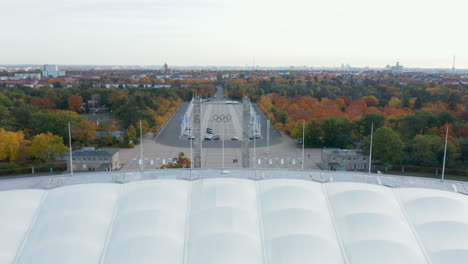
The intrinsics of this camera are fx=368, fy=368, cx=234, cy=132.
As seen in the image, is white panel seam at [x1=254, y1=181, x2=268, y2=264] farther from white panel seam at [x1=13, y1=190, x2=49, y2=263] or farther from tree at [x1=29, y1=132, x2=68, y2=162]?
tree at [x1=29, y1=132, x2=68, y2=162]

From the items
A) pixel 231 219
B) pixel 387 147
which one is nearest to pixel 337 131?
pixel 387 147

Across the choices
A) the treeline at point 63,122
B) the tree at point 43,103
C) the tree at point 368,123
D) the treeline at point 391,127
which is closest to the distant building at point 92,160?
the treeline at point 63,122

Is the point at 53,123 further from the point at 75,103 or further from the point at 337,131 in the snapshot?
the point at 337,131

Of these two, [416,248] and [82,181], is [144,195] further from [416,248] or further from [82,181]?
[416,248]

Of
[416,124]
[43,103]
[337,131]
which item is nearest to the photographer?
[416,124]

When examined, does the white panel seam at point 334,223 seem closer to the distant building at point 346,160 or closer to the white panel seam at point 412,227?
the white panel seam at point 412,227

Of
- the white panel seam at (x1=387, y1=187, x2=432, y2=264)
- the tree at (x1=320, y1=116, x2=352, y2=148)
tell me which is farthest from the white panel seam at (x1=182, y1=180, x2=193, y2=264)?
the tree at (x1=320, y1=116, x2=352, y2=148)
